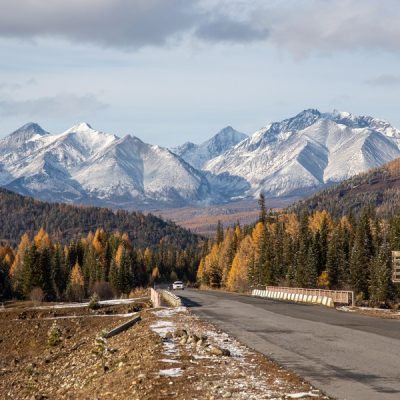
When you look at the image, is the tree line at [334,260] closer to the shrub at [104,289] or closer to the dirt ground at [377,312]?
the shrub at [104,289]

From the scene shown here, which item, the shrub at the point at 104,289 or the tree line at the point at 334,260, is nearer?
the tree line at the point at 334,260

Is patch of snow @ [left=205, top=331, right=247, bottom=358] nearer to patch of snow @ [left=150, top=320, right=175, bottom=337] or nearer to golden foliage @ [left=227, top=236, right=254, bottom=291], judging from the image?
patch of snow @ [left=150, top=320, right=175, bottom=337]

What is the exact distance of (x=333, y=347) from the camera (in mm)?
22922

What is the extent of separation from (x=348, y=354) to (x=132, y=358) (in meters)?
6.59

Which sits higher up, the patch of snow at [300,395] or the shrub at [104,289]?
the patch of snow at [300,395]

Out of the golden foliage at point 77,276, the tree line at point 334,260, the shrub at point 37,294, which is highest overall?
the tree line at point 334,260

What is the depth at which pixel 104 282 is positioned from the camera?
15125cm

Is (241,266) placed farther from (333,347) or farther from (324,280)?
(333,347)

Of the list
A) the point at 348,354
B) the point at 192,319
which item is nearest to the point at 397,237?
the point at 192,319

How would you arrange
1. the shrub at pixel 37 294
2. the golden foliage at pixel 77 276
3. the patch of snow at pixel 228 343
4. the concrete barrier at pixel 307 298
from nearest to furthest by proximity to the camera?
1. the patch of snow at pixel 228 343
2. the concrete barrier at pixel 307 298
3. the shrub at pixel 37 294
4. the golden foliage at pixel 77 276

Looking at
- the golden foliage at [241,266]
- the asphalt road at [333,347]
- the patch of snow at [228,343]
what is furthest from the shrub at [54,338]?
the golden foliage at [241,266]

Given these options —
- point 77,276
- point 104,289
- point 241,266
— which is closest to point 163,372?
point 104,289

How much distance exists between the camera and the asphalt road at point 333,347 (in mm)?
16016

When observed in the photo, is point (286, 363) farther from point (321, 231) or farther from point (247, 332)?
point (321, 231)
